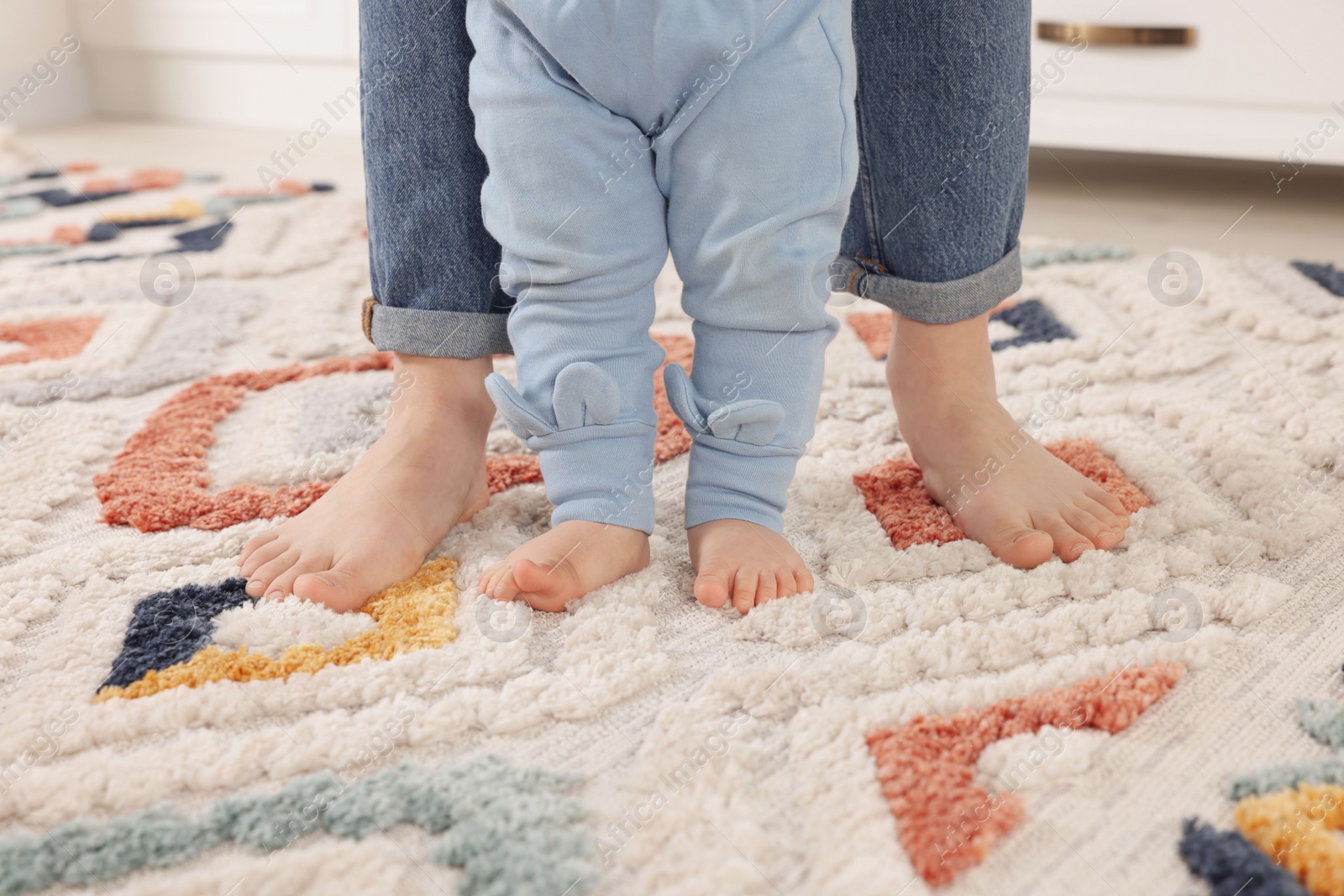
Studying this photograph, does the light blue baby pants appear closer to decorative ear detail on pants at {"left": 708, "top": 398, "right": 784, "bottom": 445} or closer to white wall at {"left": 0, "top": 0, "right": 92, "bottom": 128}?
decorative ear detail on pants at {"left": 708, "top": 398, "right": 784, "bottom": 445}

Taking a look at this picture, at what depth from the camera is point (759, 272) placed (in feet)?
A: 1.80

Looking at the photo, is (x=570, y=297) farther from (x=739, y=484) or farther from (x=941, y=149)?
(x=941, y=149)

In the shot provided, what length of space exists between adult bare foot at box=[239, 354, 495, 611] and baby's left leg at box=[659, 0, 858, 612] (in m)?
0.14

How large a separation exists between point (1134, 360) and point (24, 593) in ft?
2.58

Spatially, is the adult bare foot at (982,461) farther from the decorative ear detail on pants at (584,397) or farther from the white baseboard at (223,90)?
the white baseboard at (223,90)

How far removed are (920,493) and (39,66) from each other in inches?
90.6

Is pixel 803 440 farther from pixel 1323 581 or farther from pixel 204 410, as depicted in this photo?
pixel 204 410

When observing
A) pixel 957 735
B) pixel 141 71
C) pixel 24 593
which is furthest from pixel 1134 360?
pixel 141 71

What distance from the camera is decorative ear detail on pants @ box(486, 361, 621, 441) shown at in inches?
22.3

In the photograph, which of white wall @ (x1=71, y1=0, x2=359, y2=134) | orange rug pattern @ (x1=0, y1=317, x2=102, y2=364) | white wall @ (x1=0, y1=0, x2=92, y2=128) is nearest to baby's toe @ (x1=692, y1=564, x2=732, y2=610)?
orange rug pattern @ (x1=0, y1=317, x2=102, y2=364)

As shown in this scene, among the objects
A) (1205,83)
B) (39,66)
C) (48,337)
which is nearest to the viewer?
(48,337)

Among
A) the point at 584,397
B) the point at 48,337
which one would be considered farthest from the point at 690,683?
the point at 48,337

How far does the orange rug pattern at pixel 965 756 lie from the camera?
381 mm

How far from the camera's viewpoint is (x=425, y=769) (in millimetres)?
429
